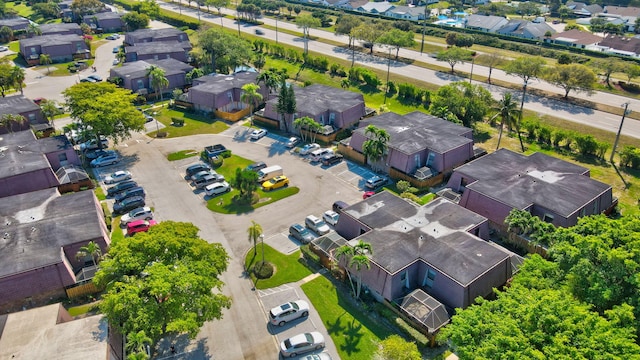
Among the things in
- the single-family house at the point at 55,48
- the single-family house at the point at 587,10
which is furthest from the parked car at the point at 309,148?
the single-family house at the point at 587,10

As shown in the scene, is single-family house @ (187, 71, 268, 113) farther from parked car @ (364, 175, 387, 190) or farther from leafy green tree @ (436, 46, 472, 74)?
leafy green tree @ (436, 46, 472, 74)

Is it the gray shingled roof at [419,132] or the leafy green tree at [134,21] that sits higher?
the leafy green tree at [134,21]

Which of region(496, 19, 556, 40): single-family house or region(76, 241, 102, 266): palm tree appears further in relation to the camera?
region(496, 19, 556, 40): single-family house

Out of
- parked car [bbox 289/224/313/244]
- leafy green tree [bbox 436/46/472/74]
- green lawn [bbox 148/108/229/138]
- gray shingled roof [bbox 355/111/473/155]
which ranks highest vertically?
leafy green tree [bbox 436/46/472/74]

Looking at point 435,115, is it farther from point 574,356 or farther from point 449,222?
point 574,356

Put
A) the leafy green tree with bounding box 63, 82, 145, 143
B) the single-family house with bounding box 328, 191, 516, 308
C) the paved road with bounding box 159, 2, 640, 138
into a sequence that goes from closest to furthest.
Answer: the single-family house with bounding box 328, 191, 516, 308 < the leafy green tree with bounding box 63, 82, 145, 143 < the paved road with bounding box 159, 2, 640, 138

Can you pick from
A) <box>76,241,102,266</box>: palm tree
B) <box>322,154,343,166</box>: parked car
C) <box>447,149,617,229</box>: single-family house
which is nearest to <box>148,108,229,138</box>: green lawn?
<box>322,154,343,166</box>: parked car

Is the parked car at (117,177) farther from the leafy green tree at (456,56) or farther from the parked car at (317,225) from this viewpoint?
the leafy green tree at (456,56)

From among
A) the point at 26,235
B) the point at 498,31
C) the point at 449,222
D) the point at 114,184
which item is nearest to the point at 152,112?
the point at 114,184
